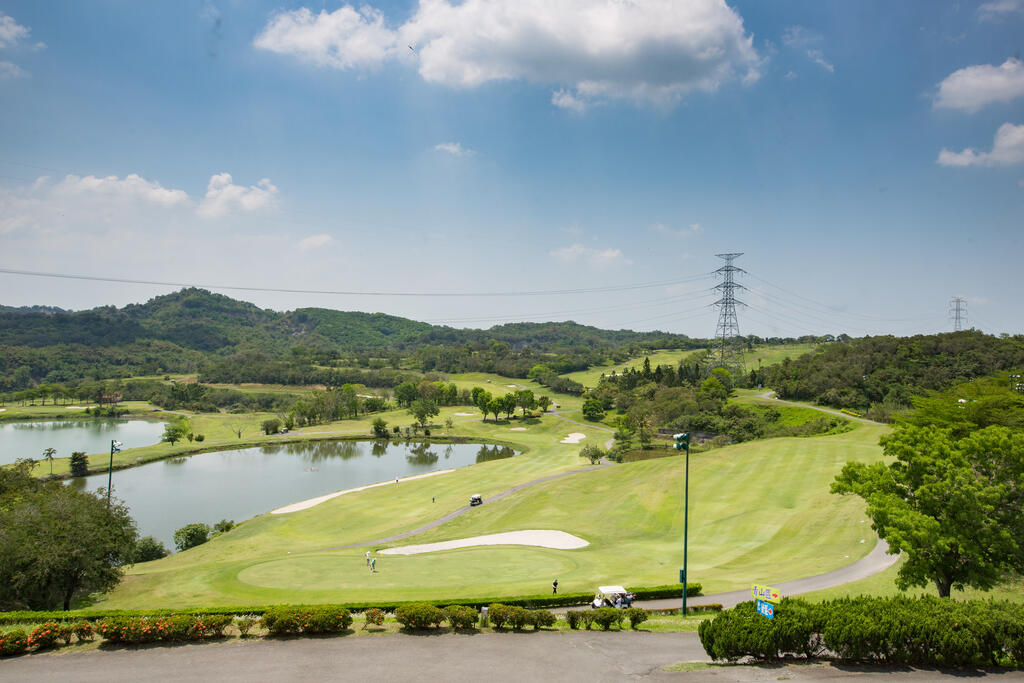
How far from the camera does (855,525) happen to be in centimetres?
3634

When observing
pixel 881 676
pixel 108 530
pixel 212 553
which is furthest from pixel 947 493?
pixel 212 553

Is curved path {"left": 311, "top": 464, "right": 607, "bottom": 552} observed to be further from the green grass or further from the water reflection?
the water reflection

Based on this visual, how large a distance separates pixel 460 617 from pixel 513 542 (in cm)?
2128

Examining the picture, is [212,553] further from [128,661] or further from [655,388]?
[655,388]

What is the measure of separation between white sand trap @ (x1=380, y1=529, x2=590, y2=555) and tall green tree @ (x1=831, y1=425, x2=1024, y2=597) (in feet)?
66.5

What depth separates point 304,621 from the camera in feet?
59.4

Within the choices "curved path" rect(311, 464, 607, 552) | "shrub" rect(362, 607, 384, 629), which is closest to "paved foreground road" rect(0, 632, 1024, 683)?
"shrub" rect(362, 607, 384, 629)

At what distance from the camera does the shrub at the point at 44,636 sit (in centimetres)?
1661

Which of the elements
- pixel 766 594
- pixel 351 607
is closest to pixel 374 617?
pixel 351 607

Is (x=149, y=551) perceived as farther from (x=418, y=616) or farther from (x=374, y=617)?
(x=418, y=616)

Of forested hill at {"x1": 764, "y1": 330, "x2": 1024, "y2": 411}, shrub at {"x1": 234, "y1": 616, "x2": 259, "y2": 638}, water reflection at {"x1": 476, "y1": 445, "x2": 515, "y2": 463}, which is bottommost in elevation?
water reflection at {"x1": 476, "y1": 445, "x2": 515, "y2": 463}

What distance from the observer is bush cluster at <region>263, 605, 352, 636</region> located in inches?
706

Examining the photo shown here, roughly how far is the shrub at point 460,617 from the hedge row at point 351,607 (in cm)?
335

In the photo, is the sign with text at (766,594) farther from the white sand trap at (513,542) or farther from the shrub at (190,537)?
the shrub at (190,537)
